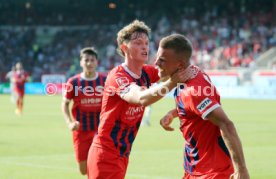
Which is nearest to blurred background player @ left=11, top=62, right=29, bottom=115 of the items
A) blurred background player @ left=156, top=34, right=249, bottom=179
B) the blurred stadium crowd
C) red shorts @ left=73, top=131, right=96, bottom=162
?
the blurred stadium crowd

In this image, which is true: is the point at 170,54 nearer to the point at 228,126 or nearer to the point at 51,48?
the point at 228,126

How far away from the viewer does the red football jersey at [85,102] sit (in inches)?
464

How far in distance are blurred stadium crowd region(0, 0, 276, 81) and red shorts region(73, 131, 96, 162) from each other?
1261 inches

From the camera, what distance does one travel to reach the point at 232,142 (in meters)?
Result: 6.12

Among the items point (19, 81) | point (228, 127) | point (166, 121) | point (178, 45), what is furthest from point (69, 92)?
point (19, 81)

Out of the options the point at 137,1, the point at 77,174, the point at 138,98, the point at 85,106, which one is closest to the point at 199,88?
the point at 138,98

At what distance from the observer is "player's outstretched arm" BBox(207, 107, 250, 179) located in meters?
6.07

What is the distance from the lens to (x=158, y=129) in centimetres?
2316

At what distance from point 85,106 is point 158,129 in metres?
11.4

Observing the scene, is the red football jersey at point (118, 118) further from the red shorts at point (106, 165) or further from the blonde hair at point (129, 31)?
the blonde hair at point (129, 31)

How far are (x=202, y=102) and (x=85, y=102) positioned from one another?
5929mm

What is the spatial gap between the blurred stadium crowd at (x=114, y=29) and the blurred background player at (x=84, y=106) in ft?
103

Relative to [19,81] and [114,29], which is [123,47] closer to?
[19,81]

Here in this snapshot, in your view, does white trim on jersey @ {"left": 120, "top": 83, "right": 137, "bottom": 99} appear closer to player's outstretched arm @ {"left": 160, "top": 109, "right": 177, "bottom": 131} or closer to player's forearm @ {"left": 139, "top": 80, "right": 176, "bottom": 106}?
player's forearm @ {"left": 139, "top": 80, "right": 176, "bottom": 106}
